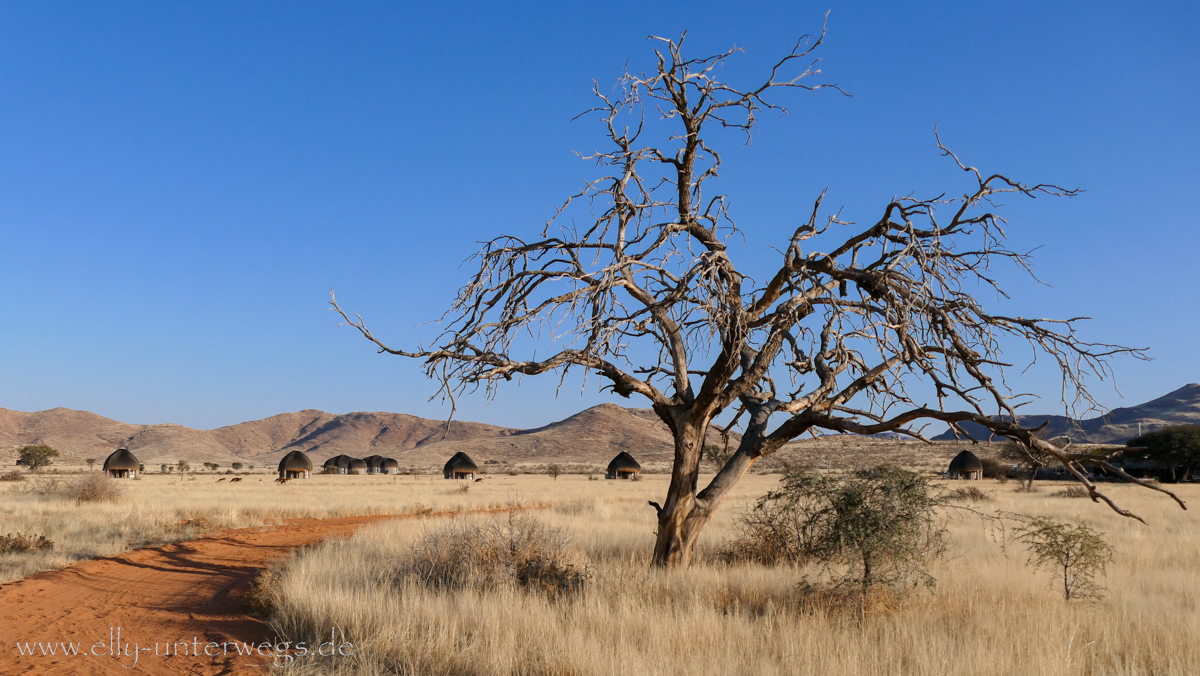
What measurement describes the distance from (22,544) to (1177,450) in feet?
181

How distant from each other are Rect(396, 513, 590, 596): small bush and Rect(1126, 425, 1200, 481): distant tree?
156ft

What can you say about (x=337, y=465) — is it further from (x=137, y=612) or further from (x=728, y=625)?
(x=728, y=625)

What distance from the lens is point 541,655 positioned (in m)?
5.75

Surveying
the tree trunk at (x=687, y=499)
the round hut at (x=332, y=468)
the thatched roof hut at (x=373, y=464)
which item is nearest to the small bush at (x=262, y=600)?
the tree trunk at (x=687, y=499)

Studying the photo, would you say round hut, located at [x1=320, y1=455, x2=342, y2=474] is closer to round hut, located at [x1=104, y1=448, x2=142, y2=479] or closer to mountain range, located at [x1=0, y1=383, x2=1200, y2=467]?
round hut, located at [x1=104, y1=448, x2=142, y2=479]

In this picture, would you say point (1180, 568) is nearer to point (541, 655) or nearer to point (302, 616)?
point (541, 655)

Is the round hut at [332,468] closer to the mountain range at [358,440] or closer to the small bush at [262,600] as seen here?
the mountain range at [358,440]

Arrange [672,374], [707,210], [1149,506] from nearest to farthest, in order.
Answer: [707,210], [672,374], [1149,506]

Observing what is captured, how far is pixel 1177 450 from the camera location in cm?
4425

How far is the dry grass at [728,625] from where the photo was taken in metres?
5.52

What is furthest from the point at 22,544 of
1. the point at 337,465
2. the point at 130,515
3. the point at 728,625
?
the point at 337,465

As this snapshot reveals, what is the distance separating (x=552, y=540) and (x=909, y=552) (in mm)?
4572

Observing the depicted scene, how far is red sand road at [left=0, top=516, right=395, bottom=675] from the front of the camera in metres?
6.16

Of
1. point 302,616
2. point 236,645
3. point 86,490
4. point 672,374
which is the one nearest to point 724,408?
point 672,374
